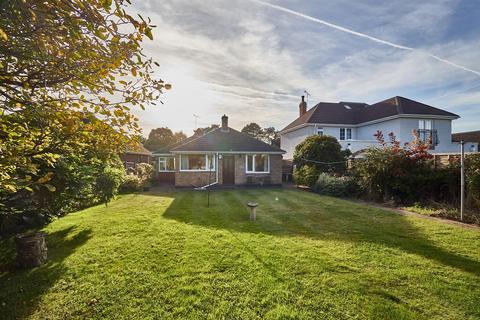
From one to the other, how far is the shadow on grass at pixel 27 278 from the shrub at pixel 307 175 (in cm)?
1343

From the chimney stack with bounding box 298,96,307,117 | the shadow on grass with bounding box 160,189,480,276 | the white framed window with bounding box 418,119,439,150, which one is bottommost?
the shadow on grass with bounding box 160,189,480,276

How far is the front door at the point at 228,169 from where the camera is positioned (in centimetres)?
1880

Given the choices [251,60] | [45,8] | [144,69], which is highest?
[251,60]

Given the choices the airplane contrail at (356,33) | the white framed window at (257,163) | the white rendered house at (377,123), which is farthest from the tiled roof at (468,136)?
the white framed window at (257,163)

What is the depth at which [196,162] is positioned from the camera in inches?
735

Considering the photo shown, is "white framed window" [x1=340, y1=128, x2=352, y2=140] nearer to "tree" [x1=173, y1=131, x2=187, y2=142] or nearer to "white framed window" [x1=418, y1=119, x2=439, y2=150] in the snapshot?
"white framed window" [x1=418, y1=119, x2=439, y2=150]

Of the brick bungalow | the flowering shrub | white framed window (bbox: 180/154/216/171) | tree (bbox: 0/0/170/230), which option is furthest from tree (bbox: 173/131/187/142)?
tree (bbox: 0/0/170/230)

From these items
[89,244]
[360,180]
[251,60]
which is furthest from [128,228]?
[360,180]

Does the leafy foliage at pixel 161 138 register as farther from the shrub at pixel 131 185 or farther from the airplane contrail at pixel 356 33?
the airplane contrail at pixel 356 33

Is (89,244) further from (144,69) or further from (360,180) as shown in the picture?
(360,180)

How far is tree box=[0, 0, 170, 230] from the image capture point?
2.17 meters

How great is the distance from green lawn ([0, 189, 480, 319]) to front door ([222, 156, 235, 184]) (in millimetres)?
11379

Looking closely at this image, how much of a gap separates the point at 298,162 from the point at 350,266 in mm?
14560

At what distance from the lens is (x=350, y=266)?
14.7 feet
